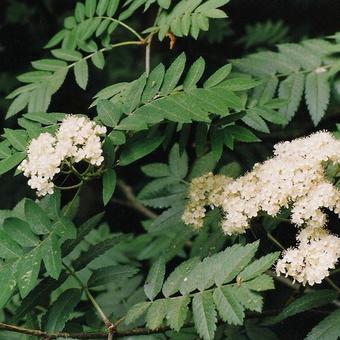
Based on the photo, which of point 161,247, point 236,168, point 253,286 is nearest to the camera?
point 253,286

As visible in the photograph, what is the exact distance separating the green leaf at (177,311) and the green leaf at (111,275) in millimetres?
375

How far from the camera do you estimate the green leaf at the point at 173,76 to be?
211 cm

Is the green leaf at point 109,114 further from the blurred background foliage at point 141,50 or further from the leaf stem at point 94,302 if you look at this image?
the blurred background foliage at point 141,50

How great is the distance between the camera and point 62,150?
1.94m

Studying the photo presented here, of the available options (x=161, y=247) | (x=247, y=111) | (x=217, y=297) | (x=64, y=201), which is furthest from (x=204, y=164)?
(x=64, y=201)

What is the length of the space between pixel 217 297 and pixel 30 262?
544 millimetres

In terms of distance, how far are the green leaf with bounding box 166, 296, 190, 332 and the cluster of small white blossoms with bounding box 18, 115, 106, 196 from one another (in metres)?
0.45

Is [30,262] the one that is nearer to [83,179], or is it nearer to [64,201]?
[83,179]

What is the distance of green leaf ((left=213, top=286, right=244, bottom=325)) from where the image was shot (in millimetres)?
1740

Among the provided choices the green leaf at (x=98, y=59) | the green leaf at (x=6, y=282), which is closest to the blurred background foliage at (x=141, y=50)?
the green leaf at (x=98, y=59)

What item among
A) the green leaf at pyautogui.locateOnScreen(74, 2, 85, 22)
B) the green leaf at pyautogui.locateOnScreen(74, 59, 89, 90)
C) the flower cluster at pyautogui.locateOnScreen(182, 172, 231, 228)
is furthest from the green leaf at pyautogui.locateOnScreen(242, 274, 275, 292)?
→ the green leaf at pyautogui.locateOnScreen(74, 2, 85, 22)

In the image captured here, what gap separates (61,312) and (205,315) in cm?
55

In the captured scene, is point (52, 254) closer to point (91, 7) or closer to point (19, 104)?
point (19, 104)

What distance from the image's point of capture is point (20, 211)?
8.10ft
